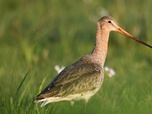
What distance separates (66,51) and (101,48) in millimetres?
3379

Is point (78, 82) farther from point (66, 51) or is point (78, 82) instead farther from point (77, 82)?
point (66, 51)

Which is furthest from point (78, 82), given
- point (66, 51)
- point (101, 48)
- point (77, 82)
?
point (66, 51)

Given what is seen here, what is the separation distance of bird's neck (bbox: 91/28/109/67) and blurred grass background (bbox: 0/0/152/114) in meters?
0.41

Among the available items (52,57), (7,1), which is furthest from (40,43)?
(7,1)

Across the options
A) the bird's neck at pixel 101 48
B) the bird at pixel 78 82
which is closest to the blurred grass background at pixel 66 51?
the bird at pixel 78 82

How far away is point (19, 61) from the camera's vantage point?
34.3 feet

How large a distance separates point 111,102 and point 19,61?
11.6 feet

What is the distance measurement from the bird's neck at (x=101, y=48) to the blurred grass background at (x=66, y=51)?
1.35 ft

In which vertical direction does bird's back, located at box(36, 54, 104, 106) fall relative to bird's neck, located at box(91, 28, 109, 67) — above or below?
below

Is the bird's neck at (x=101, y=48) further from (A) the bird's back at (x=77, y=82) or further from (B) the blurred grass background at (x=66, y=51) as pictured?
(B) the blurred grass background at (x=66, y=51)

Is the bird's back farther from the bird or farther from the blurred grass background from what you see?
the blurred grass background

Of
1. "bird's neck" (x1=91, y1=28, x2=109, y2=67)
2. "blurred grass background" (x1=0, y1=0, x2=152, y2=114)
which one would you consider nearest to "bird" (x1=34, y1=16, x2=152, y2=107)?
"bird's neck" (x1=91, y1=28, x2=109, y2=67)

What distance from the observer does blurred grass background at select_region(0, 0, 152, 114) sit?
6941 mm

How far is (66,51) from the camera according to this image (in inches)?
435
